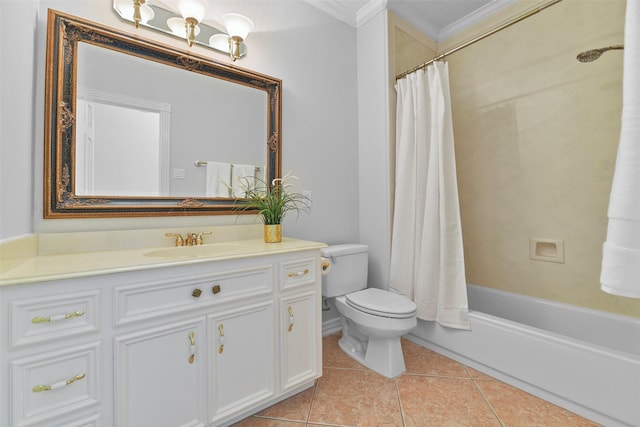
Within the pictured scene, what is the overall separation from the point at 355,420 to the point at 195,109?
183cm

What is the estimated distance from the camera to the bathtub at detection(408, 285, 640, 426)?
48.9 inches

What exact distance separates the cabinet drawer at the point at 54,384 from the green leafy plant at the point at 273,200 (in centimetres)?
96

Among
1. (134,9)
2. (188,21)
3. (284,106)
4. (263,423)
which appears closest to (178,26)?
(188,21)

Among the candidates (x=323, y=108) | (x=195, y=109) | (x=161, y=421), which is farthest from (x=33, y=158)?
(x=323, y=108)

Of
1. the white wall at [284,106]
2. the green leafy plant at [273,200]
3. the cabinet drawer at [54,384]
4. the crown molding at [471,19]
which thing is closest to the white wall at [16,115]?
the white wall at [284,106]

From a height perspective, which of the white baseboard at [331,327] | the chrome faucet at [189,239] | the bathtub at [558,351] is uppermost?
the chrome faucet at [189,239]

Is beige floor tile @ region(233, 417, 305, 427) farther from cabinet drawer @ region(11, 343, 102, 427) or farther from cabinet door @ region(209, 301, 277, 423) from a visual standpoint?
cabinet drawer @ region(11, 343, 102, 427)

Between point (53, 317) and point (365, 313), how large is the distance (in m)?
1.39

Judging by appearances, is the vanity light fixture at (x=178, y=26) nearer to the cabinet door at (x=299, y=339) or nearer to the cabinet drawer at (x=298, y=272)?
the cabinet drawer at (x=298, y=272)

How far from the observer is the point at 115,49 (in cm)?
137

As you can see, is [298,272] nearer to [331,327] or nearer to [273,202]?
[273,202]

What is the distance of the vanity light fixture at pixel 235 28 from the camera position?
5.24ft

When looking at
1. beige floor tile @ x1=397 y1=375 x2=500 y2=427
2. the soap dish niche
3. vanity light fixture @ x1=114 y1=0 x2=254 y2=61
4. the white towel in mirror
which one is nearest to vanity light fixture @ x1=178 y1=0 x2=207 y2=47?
vanity light fixture @ x1=114 y1=0 x2=254 y2=61

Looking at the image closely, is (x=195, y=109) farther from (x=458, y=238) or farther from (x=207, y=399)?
(x=458, y=238)
